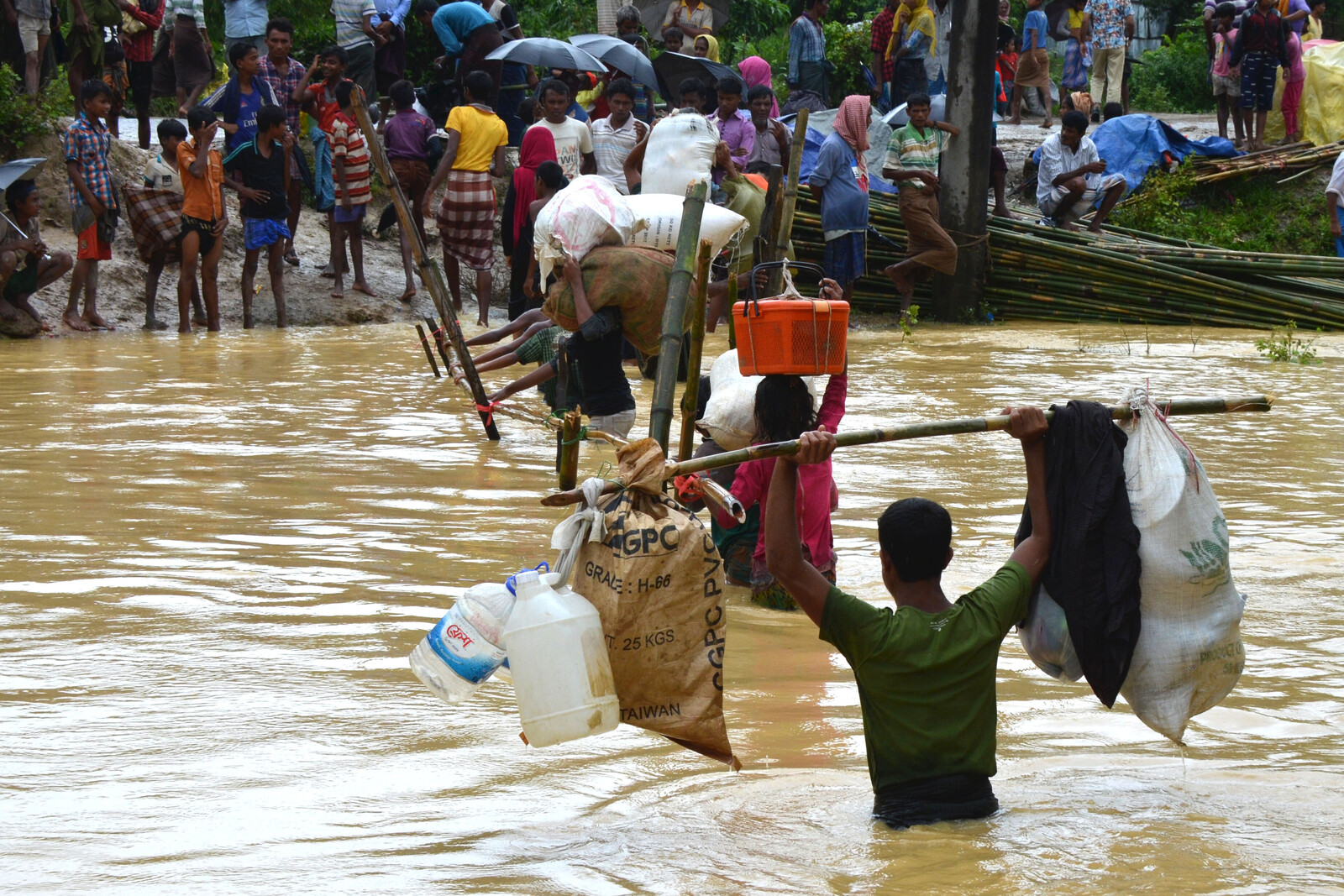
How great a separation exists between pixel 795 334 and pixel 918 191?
8614 mm

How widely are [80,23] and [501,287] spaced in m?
4.41

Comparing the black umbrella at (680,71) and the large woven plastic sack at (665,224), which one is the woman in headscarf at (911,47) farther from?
the large woven plastic sack at (665,224)

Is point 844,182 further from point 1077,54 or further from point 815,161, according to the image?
point 1077,54

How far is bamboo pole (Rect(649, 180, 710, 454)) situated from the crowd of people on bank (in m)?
5.23

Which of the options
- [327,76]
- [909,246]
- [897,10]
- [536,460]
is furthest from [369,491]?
[897,10]

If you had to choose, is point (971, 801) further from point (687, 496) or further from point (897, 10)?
point (897, 10)

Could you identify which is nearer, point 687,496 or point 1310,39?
point 687,496

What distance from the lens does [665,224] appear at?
248 inches

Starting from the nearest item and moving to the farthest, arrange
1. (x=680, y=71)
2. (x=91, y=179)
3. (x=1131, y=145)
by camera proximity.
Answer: (x=91, y=179) < (x=680, y=71) < (x=1131, y=145)

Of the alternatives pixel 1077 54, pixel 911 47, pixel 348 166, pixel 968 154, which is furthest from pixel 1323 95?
pixel 348 166

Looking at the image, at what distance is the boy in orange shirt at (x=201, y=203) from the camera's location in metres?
11.1

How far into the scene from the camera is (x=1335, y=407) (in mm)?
8227

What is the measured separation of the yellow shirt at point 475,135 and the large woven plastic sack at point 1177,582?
9.09 m

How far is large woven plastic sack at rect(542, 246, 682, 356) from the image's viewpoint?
Result: 6086 millimetres
